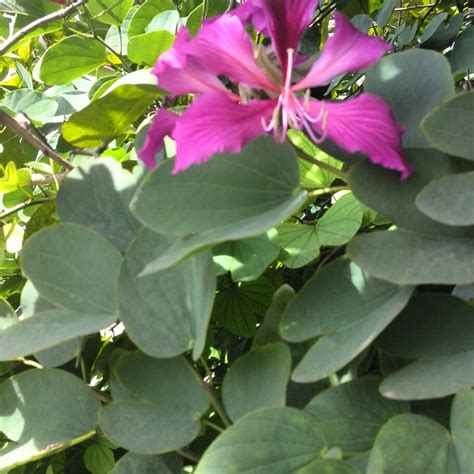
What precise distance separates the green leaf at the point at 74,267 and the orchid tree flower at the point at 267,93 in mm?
62

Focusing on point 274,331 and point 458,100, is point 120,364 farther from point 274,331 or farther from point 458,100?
A: point 458,100

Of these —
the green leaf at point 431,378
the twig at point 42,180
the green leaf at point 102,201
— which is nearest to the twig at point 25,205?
the twig at point 42,180

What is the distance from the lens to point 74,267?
0.38 m

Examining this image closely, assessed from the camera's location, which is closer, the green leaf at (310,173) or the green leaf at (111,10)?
the green leaf at (310,173)

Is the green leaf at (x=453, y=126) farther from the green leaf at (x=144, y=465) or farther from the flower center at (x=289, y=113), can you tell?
the green leaf at (x=144, y=465)

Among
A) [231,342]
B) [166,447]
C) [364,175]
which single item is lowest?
[231,342]

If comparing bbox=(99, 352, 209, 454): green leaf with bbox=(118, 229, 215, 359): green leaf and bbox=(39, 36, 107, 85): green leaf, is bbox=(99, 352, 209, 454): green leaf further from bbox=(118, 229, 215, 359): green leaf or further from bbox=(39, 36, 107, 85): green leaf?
bbox=(39, 36, 107, 85): green leaf

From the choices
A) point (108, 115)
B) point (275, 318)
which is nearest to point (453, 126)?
point (275, 318)

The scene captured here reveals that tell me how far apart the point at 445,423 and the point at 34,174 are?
0.42 metres

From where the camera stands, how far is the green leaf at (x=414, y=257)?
0.29 m

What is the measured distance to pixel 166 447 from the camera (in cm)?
34

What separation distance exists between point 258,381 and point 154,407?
64 mm

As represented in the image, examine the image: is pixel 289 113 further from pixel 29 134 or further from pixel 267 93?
pixel 29 134

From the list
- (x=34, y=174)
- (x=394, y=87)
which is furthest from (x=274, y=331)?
(x=34, y=174)
